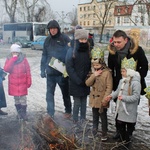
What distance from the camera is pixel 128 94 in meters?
3.54

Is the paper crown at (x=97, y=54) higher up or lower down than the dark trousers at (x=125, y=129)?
higher up

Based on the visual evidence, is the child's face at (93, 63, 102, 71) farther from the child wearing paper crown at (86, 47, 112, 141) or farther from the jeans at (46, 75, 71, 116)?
the jeans at (46, 75, 71, 116)

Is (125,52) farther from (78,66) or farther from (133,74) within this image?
(78,66)

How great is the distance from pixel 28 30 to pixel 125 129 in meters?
28.2

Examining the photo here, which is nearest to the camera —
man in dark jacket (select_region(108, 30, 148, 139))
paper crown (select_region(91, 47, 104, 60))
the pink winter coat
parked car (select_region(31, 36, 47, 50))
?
man in dark jacket (select_region(108, 30, 148, 139))

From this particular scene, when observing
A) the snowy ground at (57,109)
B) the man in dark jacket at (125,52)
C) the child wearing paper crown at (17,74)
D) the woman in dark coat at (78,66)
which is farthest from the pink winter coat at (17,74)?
the man in dark jacket at (125,52)

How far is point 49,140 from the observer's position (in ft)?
9.56

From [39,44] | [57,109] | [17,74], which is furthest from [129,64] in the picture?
[39,44]

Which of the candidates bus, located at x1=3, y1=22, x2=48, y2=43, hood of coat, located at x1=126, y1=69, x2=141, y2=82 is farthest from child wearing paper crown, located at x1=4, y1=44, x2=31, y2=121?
bus, located at x1=3, y1=22, x2=48, y2=43

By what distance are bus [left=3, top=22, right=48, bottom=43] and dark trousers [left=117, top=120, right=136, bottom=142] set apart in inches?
975

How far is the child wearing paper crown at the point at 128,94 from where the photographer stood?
3.47 metres

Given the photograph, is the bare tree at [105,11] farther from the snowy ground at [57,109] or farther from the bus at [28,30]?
the snowy ground at [57,109]

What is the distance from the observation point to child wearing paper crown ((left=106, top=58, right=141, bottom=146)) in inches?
137

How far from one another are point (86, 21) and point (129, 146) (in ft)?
257
